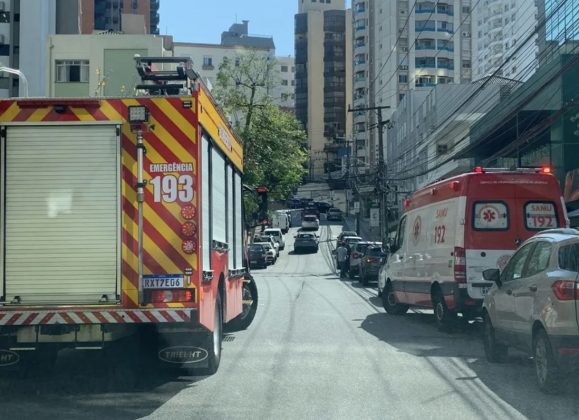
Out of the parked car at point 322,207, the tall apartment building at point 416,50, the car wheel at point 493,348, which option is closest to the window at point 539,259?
the car wheel at point 493,348

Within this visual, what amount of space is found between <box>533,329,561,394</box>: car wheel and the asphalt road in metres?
0.12

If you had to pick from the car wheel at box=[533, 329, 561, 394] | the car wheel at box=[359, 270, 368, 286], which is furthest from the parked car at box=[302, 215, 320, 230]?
the car wheel at box=[533, 329, 561, 394]

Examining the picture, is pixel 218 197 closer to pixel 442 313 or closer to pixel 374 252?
pixel 442 313

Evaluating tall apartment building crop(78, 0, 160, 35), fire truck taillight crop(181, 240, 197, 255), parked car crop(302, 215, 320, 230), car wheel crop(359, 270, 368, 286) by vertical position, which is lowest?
car wheel crop(359, 270, 368, 286)

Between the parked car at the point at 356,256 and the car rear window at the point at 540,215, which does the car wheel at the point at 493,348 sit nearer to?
the car rear window at the point at 540,215

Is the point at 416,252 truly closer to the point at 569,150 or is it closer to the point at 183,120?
the point at 183,120

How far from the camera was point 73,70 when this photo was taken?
48.3 metres

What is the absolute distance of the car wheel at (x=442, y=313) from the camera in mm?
13961

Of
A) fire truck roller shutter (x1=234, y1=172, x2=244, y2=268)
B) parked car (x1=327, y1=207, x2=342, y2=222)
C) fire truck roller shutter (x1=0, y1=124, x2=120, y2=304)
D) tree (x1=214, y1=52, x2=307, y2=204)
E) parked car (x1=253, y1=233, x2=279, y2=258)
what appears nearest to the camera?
fire truck roller shutter (x1=0, y1=124, x2=120, y2=304)

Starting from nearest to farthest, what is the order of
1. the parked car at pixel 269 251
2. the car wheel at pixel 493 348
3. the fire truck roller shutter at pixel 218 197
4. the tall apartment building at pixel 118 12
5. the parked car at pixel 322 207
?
the fire truck roller shutter at pixel 218 197 → the car wheel at pixel 493 348 → the parked car at pixel 269 251 → the parked car at pixel 322 207 → the tall apartment building at pixel 118 12

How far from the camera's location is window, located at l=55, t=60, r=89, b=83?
4822cm

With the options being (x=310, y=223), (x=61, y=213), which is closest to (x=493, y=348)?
(x=61, y=213)

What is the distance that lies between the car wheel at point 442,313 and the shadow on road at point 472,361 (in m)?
0.15

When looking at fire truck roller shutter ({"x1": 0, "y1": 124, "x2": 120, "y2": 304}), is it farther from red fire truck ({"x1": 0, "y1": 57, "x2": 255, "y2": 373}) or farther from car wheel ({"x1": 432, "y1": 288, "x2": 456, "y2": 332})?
car wheel ({"x1": 432, "y1": 288, "x2": 456, "y2": 332})
